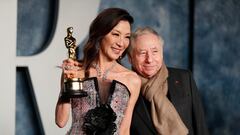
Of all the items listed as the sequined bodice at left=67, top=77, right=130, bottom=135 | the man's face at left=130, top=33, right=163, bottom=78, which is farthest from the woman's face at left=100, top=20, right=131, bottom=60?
the man's face at left=130, top=33, right=163, bottom=78

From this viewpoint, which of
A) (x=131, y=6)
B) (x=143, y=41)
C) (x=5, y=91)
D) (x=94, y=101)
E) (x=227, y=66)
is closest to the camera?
(x=94, y=101)

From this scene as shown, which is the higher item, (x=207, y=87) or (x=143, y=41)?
(x=143, y=41)

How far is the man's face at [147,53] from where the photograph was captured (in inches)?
98.7

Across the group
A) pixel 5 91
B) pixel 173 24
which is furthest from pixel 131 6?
pixel 5 91

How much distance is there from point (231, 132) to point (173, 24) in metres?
0.99

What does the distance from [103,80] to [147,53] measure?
32 cm

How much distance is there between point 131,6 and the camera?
13.7 ft

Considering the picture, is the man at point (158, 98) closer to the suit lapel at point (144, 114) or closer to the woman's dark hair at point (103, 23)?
the suit lapel at point (144, 114)

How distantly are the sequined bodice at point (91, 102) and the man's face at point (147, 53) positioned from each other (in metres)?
0.30

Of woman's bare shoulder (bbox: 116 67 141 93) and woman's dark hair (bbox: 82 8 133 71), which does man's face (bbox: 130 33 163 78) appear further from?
woman's dark hair (bbox: 82 8 133 71)

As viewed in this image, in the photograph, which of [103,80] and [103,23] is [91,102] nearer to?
[103,80]

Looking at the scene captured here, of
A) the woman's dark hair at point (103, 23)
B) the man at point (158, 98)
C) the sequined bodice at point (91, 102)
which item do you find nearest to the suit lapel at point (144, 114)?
the man at point (158, 98)

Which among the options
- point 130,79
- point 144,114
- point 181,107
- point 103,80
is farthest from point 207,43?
point 103,80

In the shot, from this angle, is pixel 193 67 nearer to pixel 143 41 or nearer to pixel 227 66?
pixel 227 66
